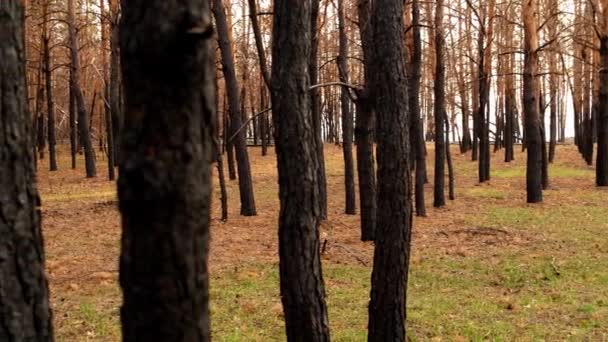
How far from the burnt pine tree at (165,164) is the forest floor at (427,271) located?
484cm

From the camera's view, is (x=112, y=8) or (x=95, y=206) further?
(x=112, y=8)

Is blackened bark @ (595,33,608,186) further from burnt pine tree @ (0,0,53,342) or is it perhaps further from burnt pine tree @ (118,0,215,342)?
burnt pine tree @ (118,0,215,342)

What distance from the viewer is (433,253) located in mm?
11836

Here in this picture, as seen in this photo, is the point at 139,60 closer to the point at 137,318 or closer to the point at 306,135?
the point at 137,318

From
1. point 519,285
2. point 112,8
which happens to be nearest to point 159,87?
point 519,285

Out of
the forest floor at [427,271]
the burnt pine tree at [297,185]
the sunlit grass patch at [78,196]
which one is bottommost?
the forest floor at [427,271]

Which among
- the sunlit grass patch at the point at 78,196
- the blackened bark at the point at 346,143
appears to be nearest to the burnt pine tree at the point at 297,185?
the blackened bark at the point at 346,143

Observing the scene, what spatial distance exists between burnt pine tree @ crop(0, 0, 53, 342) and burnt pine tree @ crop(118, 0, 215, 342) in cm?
93

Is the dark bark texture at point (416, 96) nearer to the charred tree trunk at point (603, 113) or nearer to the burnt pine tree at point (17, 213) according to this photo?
the charred tree trunk at point (603, 113)

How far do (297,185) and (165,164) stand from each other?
10.6 feet

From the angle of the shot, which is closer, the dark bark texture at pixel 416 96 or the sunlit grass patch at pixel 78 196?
the dark bark texture at pixel 416 96

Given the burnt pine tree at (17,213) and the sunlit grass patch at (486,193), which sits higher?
the burnt pine tree at (17,213)

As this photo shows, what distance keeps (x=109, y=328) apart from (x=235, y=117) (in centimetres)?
1046

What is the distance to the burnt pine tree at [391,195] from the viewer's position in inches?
240
